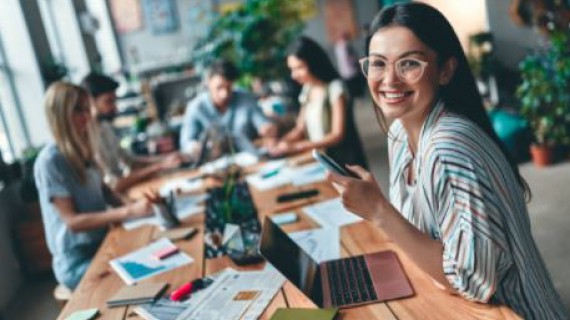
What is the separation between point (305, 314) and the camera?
1.24 m

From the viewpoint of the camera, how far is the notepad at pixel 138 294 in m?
1.48

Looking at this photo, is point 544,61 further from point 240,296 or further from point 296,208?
point 240,296

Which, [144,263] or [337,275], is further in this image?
[144,263]

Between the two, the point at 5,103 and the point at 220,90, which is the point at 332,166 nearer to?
the point at 220,90

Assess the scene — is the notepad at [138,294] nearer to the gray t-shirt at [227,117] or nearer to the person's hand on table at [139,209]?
the person's hand on table at [139,209]

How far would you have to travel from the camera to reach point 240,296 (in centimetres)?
141

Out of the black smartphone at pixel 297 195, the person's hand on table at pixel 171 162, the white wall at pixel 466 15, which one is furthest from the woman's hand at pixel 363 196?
the white wall at pixel 466 15

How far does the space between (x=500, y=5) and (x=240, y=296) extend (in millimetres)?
5078

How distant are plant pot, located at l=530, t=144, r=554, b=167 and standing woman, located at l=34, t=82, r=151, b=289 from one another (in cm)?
355

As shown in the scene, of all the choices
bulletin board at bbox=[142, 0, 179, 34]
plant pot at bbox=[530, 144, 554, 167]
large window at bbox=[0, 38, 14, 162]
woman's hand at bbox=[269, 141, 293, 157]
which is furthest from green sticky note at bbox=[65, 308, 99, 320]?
bulletin board at bbox=[142, 0, 179, 34]

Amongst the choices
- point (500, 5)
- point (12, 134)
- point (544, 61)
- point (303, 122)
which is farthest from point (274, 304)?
point (500, 5)

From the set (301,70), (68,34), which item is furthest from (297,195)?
(68,34)

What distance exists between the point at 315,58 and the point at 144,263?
1.73 m

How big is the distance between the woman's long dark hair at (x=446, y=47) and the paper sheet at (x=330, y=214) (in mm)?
627
